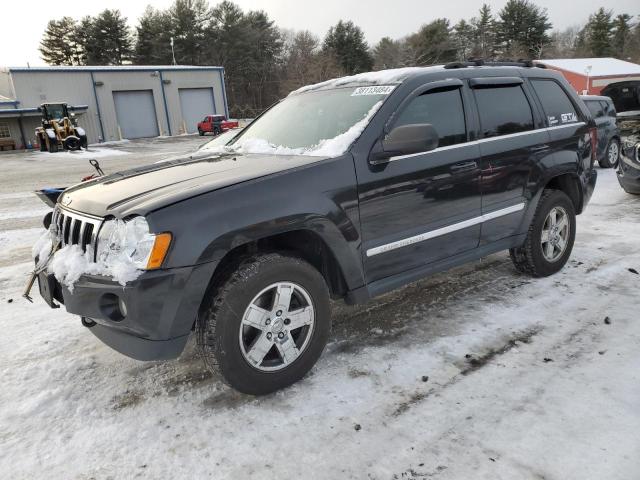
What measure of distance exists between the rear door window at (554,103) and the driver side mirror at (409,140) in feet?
6.36

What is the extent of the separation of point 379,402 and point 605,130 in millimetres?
10828

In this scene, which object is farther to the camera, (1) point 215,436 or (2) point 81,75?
(2) point 81,75

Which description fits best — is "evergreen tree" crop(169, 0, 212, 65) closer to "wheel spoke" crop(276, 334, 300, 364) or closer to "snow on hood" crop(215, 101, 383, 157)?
"snow on hood" crop(215, 101, 383, 157)

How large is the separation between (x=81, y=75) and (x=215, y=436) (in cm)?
3519

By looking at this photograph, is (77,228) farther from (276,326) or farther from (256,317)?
(276,326)

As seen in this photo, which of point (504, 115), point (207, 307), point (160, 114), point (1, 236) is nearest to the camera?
point (207, 307)

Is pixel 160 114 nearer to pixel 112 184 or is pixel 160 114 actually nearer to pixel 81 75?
pixel 81 75

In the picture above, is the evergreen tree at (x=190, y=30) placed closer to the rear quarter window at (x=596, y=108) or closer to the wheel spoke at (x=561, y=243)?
the rear quarter window at (x=596, y=108)

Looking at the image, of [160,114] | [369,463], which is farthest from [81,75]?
[369,463]

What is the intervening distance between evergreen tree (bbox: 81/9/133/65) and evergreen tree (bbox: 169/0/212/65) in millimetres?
5776

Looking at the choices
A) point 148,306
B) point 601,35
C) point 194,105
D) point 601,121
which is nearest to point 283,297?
point 148,306

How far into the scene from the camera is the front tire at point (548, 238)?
4.44 m

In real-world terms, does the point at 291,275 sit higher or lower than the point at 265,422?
higher

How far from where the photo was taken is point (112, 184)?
10.5ft
